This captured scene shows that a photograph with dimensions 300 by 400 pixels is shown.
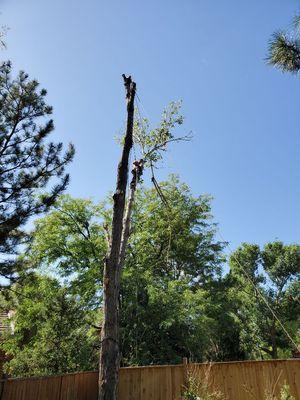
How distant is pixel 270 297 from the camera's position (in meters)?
23.1

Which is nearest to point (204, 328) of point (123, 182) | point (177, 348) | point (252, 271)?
point (177, 348)

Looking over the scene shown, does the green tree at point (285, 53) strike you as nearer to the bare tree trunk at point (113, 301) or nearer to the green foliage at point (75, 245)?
the bare tree trunk at point (113, 301)

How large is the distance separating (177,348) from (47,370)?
14.5 ft

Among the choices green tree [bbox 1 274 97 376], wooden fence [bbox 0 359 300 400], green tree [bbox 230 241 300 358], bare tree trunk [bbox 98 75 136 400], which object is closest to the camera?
bare tree trunk [bbox 98 75 136 400]

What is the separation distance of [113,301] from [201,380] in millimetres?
3048

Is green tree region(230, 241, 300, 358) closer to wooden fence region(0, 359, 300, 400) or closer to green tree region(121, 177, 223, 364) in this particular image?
green tree region(121, 177, 223, 364)

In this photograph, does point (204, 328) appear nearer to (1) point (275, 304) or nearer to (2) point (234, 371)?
(2) point (234, 371)

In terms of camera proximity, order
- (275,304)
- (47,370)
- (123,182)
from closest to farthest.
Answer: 1. (123,182)
2. (47,370)
3. (275,304)

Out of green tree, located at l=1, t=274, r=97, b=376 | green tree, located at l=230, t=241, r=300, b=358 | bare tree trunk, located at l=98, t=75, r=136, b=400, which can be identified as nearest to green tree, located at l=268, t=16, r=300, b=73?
bare tree trunk, located at l=98, t=75, r=136, b=400

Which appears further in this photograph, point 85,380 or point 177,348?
point 177,348

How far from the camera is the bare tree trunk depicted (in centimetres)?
522

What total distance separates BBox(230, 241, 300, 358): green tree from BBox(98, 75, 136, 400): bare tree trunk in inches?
662

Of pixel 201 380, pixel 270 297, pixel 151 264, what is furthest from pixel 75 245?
pixel 270 297

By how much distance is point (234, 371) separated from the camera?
7.42 metres
